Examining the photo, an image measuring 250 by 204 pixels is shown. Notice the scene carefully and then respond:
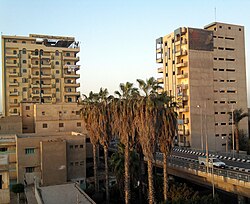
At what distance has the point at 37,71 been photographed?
88688 mm

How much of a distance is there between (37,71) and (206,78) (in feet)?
162

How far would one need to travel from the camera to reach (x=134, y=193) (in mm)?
39312

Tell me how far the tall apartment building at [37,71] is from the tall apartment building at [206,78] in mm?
29732

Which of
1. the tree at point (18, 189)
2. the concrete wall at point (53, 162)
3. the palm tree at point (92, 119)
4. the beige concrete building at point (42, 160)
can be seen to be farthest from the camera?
the beige concrete building at point (42, 160)

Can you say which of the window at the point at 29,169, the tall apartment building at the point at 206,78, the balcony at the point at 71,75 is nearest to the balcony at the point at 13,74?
the balcony at the point at 71,75

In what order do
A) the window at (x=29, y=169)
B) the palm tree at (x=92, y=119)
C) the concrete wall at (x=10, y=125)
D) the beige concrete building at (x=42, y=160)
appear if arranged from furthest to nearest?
the concrete wall at (x=10, y=125), the window at (x=29, y=169), the beige concrete building at (x=42, y=160), the palm tree at (x=92, y=119)

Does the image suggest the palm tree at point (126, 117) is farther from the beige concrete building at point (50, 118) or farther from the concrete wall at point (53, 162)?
the beige concrete building at point (50, 118)

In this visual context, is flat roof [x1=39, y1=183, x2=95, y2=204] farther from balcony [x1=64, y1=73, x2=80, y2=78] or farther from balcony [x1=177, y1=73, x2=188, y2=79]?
balcony [x1=64, y1=73, x2=80, y2=78]

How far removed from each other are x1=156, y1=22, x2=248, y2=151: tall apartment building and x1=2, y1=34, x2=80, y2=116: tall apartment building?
29.7 meters

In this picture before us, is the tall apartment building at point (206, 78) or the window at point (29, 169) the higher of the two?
the tall apartment building at point (206, 78)

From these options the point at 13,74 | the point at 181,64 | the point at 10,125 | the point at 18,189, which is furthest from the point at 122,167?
the point at 13,74

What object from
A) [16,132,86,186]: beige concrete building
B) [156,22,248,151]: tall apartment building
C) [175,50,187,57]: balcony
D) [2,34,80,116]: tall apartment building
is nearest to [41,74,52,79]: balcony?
[2,34,80,116]: tall apartment building

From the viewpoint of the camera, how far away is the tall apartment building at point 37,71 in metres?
86.6

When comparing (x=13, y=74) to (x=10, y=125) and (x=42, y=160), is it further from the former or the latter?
(x=42, y=160)
